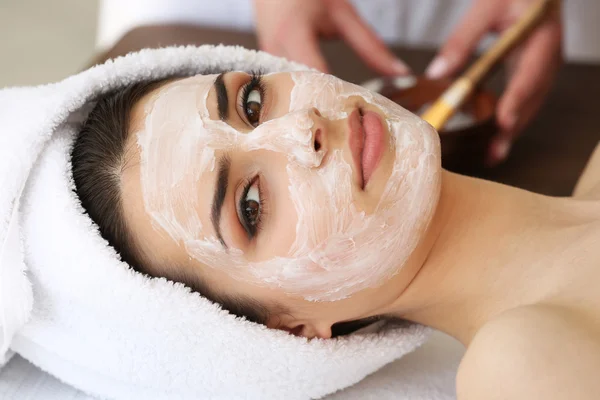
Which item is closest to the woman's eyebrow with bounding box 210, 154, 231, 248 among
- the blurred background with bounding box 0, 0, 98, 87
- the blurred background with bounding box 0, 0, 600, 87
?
the blurred background with bounding box 0, 0, 600, 87

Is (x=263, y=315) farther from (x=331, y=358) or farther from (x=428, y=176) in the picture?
(x=428, y=176)

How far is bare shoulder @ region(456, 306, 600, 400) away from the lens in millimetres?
627

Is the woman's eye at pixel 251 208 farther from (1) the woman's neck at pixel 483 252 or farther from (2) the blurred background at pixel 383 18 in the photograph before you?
(2) the blurred background at pixel 383 18

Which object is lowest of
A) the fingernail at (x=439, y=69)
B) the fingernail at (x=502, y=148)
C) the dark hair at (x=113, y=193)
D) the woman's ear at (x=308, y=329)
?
the woman's ear at (x=308, y=329)

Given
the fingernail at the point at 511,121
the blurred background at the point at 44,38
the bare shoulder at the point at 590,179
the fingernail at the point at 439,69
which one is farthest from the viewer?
the blurred background at the point at 44,38

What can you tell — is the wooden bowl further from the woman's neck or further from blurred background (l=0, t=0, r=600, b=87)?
blurred background (l=0, t=0, r=600, b=87)

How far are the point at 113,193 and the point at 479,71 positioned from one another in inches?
26.8

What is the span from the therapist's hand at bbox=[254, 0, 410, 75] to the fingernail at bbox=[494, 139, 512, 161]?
0.80 ft

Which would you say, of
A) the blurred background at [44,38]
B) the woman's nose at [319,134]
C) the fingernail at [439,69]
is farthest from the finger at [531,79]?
the blurred background at [44,38]

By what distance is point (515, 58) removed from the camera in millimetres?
1309

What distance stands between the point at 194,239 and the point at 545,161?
0.76 meters

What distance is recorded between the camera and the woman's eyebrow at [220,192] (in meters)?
0.76

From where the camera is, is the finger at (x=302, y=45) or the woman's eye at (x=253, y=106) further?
the finger at (x=302, y=45)

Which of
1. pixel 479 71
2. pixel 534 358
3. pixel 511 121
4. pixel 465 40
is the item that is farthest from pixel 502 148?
pixel 534 358
